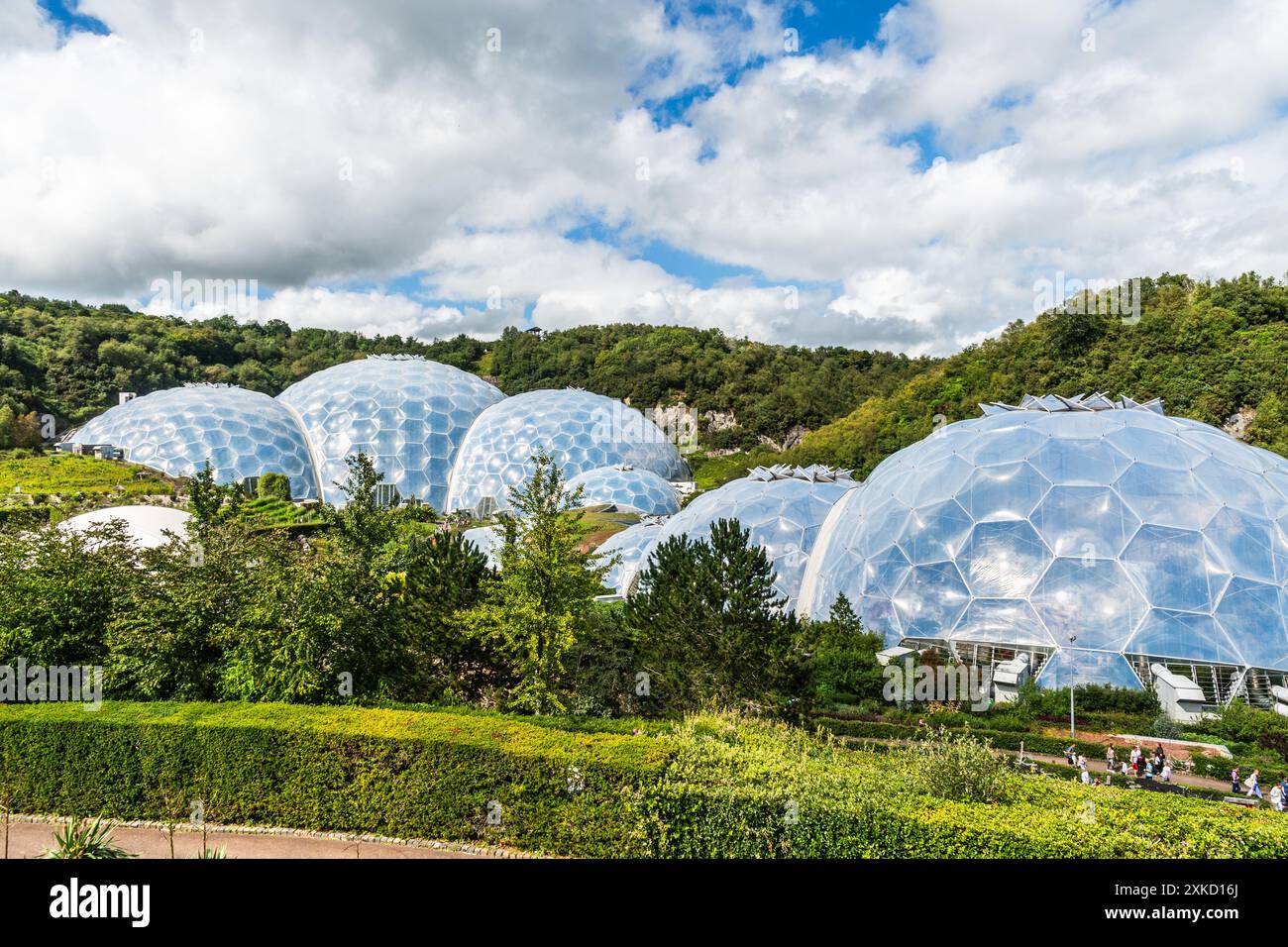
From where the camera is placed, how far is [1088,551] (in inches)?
720

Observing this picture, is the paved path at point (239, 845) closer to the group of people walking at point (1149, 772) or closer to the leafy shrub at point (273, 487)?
the group of people walking at point (1149, 772)

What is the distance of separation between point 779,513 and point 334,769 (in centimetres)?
2030

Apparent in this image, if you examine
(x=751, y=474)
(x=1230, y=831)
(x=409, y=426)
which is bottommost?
(x=1230, y=831)

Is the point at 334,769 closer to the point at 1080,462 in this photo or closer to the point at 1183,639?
the point at 1183,639

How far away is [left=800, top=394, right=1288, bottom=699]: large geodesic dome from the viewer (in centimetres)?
1703

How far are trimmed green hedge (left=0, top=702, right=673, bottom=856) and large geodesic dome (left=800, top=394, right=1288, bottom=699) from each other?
498 inches

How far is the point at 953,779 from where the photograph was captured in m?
8.52

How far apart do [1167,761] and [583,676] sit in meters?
11.6

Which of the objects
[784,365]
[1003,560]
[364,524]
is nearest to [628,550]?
[1003,560]

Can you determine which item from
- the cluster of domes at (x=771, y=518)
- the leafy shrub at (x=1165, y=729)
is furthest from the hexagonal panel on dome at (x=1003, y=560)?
the cluster of domes at (x=771, y=518)

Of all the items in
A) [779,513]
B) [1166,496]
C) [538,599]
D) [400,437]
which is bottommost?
[538,599]

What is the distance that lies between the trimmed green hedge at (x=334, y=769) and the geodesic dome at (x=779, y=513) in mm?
16074
